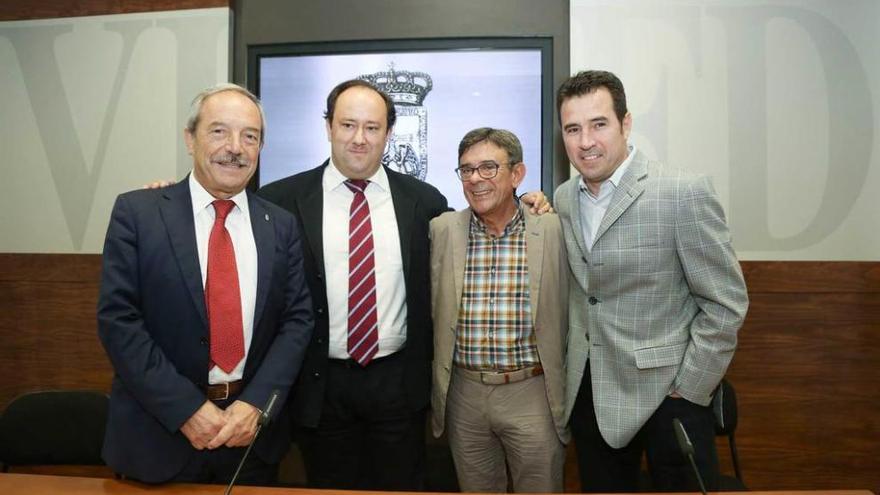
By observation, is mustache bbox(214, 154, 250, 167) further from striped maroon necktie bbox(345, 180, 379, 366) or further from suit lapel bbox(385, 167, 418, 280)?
suit lapel bbox(385, 167, 418, 280)

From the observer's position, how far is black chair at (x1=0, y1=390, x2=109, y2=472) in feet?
7.37

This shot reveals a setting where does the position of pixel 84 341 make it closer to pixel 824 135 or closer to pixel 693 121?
pixel 693 121

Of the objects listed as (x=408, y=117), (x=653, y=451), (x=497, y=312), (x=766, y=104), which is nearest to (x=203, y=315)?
(x=497, y=312)

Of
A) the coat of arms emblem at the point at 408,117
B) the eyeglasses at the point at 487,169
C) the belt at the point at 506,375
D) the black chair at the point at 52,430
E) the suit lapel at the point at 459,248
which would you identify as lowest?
the black chair at the point at 52,430

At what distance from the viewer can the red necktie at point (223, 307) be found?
1651mm

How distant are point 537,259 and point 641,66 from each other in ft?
5.07

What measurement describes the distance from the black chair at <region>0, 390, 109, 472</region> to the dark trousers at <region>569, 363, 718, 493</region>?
186 cm

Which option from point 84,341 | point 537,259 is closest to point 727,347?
point 537,259

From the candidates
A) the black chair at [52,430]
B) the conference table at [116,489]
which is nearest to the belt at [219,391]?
the conference table at [116,489]

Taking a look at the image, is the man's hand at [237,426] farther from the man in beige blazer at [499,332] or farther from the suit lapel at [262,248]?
the man in beige blazer at [499,332]

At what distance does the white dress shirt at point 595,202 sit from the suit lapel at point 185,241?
47.4 inches

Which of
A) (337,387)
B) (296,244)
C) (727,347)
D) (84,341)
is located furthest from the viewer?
(84,341)

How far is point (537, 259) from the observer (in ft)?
6.73

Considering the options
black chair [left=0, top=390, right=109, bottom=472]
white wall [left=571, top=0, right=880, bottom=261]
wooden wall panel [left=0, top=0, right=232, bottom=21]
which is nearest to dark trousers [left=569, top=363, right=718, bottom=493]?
white wall [left=571, top=0, right=880, bottom=261]
